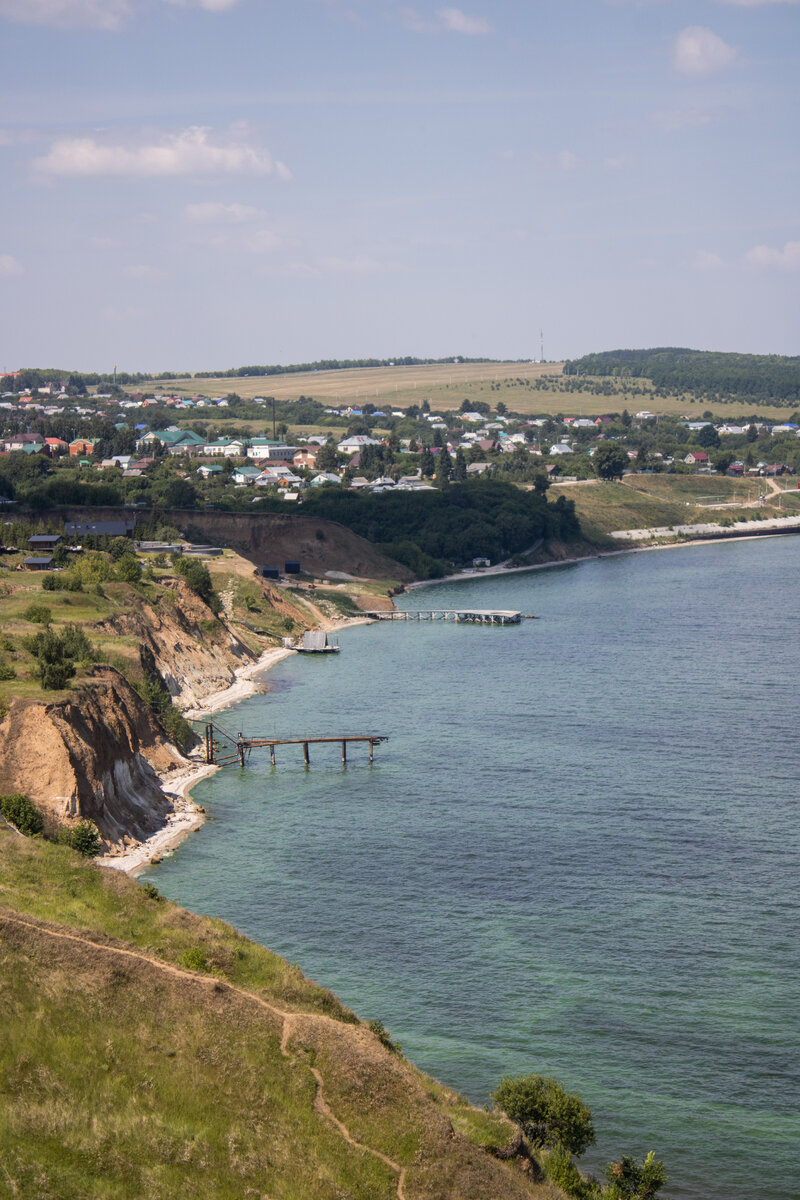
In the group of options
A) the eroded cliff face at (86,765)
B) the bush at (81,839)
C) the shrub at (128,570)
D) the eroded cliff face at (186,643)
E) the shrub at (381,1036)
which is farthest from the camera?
the shrub at (128,570)

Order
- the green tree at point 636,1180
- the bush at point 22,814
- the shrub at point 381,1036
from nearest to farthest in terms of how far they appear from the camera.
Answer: the green tree at point 636,1180
the shrub at point 381,1036
the bush at point 22,814

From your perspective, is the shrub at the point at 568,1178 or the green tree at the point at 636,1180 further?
the green tree at the point at 636,1180

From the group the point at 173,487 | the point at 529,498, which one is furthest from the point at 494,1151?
the point at 529,498

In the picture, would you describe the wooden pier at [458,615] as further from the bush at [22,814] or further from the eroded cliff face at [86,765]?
Answer: the bush at [22,814]

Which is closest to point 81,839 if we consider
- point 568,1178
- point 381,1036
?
point 381,1036

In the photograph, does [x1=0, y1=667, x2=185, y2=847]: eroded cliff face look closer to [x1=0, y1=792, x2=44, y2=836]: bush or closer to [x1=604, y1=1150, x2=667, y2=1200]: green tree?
[x1=0, y1=792, x2=44, y2=836]: bush

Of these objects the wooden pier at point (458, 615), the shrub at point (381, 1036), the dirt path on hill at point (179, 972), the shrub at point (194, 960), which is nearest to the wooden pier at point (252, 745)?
the shrub at point (381, 1036)

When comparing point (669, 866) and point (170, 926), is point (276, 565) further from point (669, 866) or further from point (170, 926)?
point (170, 926)
